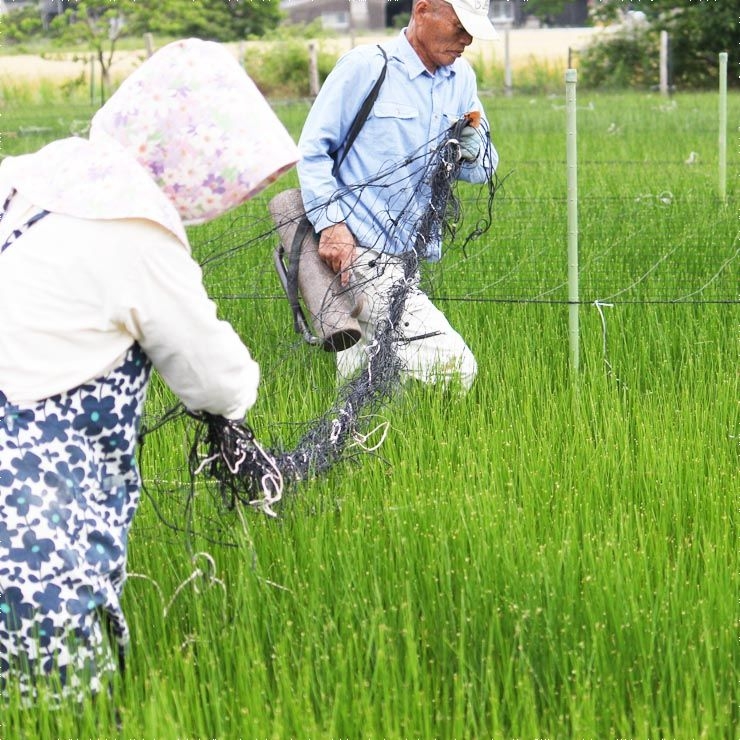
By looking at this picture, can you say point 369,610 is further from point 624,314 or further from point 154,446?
point 624,314

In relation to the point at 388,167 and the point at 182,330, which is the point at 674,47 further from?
the point at 182,330

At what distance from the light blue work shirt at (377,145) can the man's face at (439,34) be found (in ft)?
0.19

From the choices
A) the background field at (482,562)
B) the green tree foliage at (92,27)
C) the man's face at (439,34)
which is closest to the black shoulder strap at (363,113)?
the man's face at (439,34)

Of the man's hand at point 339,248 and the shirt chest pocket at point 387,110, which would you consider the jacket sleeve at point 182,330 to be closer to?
the man's hand at point 339,248

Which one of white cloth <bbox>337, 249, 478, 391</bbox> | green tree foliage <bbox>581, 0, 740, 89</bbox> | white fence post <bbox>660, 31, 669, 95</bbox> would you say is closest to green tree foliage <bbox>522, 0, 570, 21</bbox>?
green tree foliage <bbox>581, 0, 740, 89</bbox>

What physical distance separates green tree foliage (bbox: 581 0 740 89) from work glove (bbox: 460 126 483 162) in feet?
65.7

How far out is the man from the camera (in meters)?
3.99

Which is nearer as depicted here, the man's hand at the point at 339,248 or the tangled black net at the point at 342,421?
the tangled black net at the point at 342,421

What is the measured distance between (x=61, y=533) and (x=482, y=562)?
36.8 inches

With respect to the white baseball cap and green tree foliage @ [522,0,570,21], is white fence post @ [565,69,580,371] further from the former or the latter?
green tree foliage @ [522,0,570,21]

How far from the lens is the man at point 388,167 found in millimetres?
3992

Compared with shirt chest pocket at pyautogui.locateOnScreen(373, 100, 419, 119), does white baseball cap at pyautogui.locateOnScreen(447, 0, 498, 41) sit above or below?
above

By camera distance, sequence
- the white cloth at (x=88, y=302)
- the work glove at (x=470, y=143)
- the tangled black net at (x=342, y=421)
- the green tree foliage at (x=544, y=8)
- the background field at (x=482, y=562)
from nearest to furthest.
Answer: the white cloth at (x=88, y=302) → the background field at (x=482, y=562) → the tangled black net at (x=342, y=421) → the work glove at (x=470, y=143) → the green tree foliage at (x=544, y=8)

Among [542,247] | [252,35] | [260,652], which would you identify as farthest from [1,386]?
[252,35]
